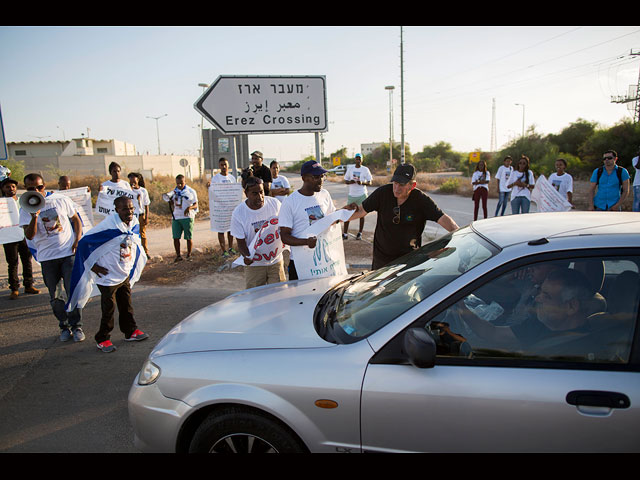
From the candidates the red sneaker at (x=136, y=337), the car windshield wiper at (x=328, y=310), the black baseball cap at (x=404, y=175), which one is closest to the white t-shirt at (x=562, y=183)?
the black baseball cap at (x=404, y=175)

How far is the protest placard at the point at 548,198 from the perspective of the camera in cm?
820

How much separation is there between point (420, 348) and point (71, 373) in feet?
12.3

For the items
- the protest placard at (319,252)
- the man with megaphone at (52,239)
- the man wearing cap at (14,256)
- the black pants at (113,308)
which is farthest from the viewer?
the man wearing cap at (14,256)

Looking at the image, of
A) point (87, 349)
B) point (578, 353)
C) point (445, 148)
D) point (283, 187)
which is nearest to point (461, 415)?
point (578, 353)

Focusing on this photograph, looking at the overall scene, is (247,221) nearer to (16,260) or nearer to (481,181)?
(16,260)

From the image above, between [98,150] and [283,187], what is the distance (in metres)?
79.8

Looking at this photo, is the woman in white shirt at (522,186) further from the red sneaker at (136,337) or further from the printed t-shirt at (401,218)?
the red sneaker at (136,337)

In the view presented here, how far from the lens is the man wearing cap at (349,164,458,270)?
162 inches

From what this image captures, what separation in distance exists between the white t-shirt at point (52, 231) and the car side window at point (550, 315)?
15.3ft

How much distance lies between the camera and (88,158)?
182ft

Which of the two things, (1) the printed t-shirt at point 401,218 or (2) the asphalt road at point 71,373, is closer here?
(2) the asphalt road at point 71,373

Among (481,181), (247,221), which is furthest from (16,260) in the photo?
(481,181)

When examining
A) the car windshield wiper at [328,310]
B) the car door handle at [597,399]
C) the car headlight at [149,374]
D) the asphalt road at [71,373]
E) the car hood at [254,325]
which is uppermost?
the car windshield wiper at [328,310]

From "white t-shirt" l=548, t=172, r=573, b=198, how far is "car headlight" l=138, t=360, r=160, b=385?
8.86 meters
